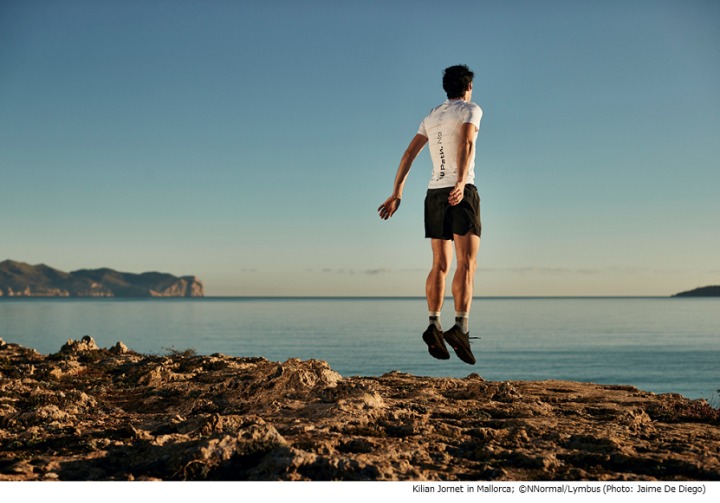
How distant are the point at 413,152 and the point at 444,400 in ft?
13.8

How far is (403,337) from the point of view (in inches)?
2842

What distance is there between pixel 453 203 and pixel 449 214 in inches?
14.5

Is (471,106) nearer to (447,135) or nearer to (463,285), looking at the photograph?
(447,135)

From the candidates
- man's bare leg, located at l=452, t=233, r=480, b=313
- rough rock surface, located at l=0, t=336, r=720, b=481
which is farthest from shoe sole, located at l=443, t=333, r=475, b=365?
rough rock surface, located at l=0, t=336, r=720, b=481

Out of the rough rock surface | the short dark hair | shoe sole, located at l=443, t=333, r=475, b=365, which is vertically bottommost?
the rough rock surface

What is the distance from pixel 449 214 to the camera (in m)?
7.64

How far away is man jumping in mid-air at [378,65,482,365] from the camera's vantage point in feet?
24.4

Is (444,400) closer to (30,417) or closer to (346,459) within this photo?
(346,459)

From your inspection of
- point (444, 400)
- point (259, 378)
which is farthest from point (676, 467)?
point (259, 378)

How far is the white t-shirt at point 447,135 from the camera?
746cm

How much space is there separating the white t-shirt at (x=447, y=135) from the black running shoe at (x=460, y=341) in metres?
1.62

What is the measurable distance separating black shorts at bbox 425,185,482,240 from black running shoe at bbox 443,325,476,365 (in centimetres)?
106

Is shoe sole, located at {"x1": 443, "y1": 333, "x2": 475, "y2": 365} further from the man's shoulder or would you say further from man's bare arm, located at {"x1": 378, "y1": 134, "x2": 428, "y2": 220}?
the man's shoulder

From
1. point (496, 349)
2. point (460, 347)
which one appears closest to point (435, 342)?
point (460, 347)
